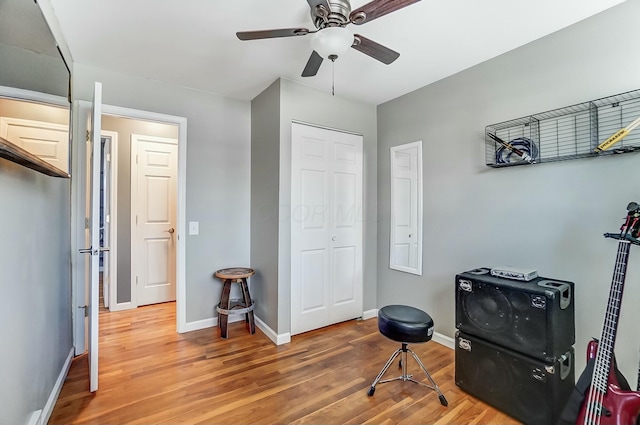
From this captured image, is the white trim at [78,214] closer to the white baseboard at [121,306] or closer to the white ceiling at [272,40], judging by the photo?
the white ceiling at [272,40]

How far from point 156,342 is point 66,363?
0.65 metres

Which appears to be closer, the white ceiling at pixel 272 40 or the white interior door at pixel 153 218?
the white ceiling at pixel 272 40

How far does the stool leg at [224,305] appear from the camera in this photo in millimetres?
2855

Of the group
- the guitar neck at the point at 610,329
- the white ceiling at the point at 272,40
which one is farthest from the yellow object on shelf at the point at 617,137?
the white ceiling at the point at 272,40

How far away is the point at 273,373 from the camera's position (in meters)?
2.26

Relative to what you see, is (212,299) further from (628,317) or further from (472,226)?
(628,317)

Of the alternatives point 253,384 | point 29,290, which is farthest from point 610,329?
point 29,290

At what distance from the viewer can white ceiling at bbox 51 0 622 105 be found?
1.83 metres

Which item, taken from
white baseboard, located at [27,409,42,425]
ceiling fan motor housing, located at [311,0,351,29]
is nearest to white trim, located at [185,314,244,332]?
white baseboard, located at [27,409,42,425]

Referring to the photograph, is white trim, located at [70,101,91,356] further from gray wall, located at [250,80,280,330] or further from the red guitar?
the red guitar

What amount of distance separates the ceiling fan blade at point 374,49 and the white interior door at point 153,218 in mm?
3090

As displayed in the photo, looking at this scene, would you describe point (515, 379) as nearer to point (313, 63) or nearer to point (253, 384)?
point (253, 384)

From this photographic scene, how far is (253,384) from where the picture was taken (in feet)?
6.93

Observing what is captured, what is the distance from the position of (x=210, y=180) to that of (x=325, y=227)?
4.37 ft
